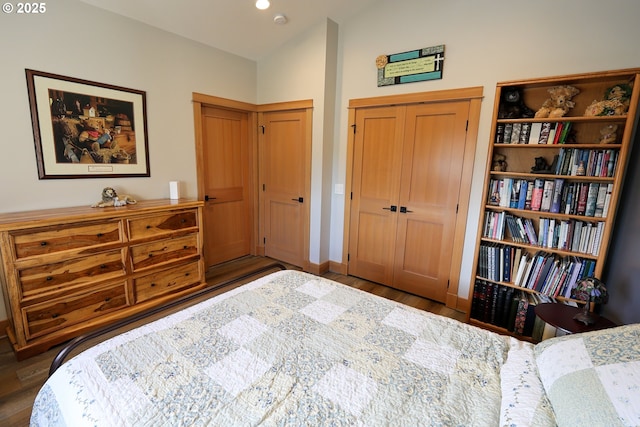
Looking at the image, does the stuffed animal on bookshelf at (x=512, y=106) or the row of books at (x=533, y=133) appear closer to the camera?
the row of books at (x=533, y=133)

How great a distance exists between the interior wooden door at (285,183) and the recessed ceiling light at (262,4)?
1086 mm

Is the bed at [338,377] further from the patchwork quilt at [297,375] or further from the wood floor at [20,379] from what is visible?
the wood floor at [20,379]

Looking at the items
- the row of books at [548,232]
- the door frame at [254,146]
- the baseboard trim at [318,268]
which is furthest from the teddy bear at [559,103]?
the baseboard trim at [318,268]

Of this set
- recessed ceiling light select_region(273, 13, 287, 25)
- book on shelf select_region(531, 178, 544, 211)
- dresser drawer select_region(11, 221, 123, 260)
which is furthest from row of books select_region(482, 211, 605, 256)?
dresser drawer select_region(11, 221, 123, 260)

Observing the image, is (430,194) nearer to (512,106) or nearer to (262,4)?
(512,106)

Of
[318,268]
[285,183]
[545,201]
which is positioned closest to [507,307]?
[545,201]

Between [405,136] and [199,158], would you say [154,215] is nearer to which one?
[199,158]

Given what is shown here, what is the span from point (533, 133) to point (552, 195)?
486mm

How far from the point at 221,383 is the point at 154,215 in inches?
77.8

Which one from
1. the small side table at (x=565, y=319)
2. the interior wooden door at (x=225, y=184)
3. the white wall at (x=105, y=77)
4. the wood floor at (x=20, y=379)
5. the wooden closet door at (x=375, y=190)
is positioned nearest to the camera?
the wood floor at (x=20, y=379)

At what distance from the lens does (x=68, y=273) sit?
2178 millimetres

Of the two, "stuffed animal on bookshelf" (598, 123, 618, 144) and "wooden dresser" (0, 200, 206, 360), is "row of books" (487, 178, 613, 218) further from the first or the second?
"wooden dresser" (0, 200, 206, 360)

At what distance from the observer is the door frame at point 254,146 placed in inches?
130

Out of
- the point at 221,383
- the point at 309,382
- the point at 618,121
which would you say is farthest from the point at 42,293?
the point at 618,121
